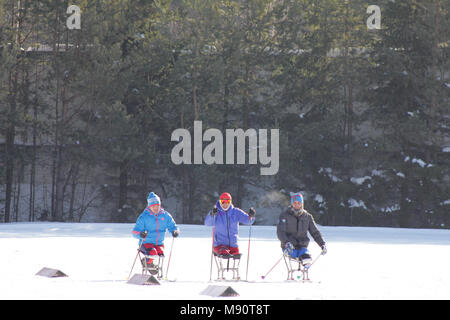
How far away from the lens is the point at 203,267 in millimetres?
13508

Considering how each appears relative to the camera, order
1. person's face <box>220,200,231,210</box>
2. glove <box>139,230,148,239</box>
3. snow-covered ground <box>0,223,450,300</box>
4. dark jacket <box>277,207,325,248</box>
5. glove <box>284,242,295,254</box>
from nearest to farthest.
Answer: snow-covered ground <box>0,223,450,300</box> → glove <box>139,230,148,239</box> → glove <box>284,242,295,254</box> → dark jacket <box>277,207,325,248</box> → person's face <box>220,200,231,210</box>

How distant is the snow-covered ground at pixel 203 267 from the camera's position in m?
10.1

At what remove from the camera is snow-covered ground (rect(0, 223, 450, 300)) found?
10086mm

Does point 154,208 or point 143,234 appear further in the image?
point 154,208

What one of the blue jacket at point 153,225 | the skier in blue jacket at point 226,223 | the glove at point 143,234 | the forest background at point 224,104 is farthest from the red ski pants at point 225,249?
the forest background at point 224,104

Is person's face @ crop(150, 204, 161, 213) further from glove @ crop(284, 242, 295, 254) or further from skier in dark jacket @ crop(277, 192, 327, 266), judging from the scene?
glove @ crop(284, 242, 295, 254)

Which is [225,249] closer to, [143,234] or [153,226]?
[153,226]

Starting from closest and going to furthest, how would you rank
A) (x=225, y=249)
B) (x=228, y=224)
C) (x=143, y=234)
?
(x=143, y=234), (x=225, y=249), (x=228, y=224)

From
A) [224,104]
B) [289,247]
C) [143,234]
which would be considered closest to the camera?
[143,234]

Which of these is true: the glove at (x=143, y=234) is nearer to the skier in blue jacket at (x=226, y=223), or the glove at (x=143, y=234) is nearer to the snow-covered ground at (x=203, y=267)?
the snow-covered ground at (x=203, y=267)

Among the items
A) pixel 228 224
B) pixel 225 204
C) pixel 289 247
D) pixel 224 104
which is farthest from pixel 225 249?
pixel 224 104

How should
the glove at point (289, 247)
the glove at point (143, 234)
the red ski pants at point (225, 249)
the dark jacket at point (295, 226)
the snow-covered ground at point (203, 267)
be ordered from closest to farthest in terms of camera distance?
the snow-covered ground at point (203, 267), the glove at point (143, 234), the glove at point (289, 247), the dark jacket at point (295, 226), the red ski pants at point (225, 249)

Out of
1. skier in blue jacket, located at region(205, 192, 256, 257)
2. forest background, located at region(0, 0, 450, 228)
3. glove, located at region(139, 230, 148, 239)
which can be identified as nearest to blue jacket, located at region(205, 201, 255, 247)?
skier in blue jacket, located at region(205, 192, 256, 257)

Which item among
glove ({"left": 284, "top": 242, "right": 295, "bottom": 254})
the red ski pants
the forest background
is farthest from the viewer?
the forest background
